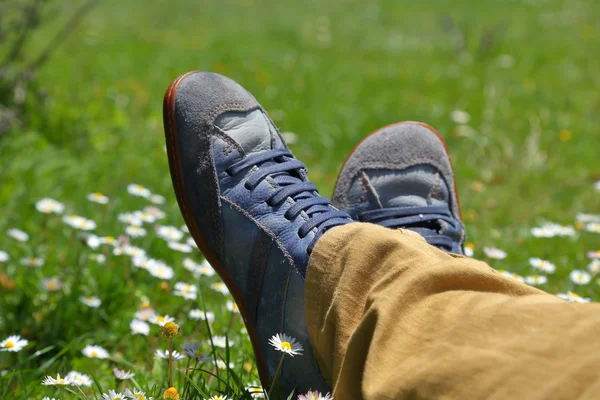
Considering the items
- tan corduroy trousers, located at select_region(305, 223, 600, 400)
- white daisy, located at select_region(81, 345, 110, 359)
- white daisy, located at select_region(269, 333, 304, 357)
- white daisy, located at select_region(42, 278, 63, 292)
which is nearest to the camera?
tan corduroy trousers, located at select_region(305, 223, 600, 400)

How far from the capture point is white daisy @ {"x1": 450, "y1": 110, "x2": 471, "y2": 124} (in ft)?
13.4

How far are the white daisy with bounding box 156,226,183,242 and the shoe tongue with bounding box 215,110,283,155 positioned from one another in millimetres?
601

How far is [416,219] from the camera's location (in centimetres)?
194

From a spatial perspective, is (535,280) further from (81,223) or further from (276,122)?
(276,122)

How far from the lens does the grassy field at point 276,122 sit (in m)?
1.86

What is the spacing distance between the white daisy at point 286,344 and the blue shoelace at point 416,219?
0.67m

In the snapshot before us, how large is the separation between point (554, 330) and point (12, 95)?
325 cm

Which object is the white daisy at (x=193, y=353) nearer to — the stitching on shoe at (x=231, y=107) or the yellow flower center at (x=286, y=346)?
the yellow flower center at (x=286, y=346)

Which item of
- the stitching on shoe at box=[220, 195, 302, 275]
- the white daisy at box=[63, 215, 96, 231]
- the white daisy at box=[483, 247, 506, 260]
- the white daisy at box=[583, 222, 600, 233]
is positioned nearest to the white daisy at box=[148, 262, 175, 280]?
the white daisy at box=[63, 215, 96, 231]

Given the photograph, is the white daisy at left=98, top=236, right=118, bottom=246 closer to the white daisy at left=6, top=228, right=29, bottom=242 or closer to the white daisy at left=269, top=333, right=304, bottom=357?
the white daisy at left=6, top=228, right=29, bottom=242

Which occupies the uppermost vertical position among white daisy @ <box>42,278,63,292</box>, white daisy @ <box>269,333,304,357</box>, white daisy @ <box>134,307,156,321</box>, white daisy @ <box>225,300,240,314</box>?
white daisy @ <box>269,333,304,357</box>

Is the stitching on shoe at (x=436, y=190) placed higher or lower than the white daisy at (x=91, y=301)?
higher

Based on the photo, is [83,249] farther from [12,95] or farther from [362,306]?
[12,95]

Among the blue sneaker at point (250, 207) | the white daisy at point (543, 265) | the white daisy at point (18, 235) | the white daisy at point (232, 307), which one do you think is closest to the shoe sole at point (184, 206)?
the blue sneaker at point (250, 207)
